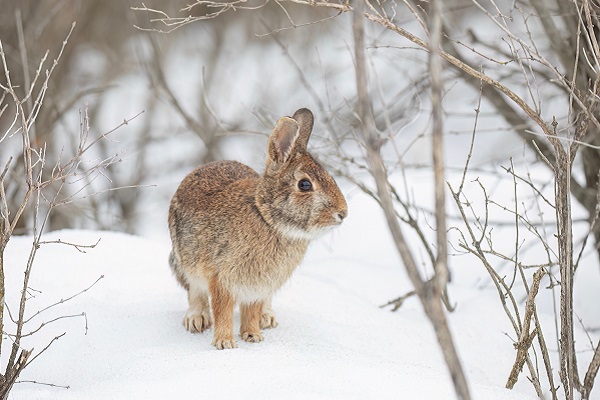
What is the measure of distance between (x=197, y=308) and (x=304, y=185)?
2.82 feet

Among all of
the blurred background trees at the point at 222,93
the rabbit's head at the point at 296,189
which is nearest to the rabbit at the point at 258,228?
the rabbit's head at the point at 296,189

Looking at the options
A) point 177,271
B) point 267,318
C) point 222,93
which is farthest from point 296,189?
point 222,93

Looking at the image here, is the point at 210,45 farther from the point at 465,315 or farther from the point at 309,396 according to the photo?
the point at 309,396

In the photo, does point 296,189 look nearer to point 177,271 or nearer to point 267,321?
point 267,321

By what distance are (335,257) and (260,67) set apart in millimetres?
6952

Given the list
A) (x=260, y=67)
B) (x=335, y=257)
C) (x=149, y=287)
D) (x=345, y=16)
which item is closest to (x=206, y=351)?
(x=149, y=287)

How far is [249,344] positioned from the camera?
388cm

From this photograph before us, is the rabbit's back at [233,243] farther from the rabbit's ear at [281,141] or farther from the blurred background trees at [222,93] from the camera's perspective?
the blurred background trees at [222,93]

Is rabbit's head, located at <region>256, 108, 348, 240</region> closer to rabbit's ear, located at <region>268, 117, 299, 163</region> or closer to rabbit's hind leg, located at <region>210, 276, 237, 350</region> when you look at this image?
rabbit's ear, located at <region>268, 117, 299, 163</region>

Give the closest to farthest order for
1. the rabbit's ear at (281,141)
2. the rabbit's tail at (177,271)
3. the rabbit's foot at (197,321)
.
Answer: the rabbit's ear at (281,141), the rabbit's foot at (197,321), the rabbit's tail at (177,271)

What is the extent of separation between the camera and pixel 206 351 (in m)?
3.65

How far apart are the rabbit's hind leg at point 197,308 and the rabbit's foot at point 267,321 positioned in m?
0.25

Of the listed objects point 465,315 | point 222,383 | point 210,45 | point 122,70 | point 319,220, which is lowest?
point 222,383

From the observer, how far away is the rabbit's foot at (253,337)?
12.9ft
